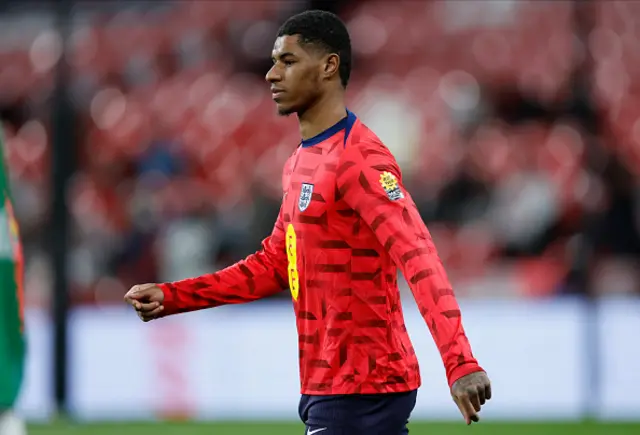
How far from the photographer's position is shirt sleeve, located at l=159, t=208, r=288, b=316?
361 centimetres

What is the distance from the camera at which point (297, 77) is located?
3.37 meters

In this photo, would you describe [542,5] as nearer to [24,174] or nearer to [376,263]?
[24,174]

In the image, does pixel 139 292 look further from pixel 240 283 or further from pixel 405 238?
pixel 405 238

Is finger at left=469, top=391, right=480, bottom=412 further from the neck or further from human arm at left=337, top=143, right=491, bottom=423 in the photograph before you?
the neck

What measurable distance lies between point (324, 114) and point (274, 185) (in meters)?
6.49

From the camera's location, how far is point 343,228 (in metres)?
3.23

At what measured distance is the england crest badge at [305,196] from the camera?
3283 millimetres

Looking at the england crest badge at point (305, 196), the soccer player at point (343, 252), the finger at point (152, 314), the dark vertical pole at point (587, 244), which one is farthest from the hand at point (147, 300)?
the dark vertical pole at point (587, 244)

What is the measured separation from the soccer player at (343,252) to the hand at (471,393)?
0.68ft

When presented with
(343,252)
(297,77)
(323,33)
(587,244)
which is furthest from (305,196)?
(587,244)

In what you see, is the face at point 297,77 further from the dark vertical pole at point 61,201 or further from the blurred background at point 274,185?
the dark vertical pole at point 61,201

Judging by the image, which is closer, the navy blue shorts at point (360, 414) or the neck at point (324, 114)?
the navy blue shorts at point (360, 414)

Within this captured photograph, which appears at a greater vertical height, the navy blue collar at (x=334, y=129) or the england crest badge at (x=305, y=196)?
the navy blue collar at (x=334, y=129)

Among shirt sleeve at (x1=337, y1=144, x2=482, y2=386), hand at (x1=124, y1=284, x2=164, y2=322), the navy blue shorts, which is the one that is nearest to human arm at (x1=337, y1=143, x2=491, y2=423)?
shirt sleeve at (x1=337, y1=144, x2=482, y2=386)
